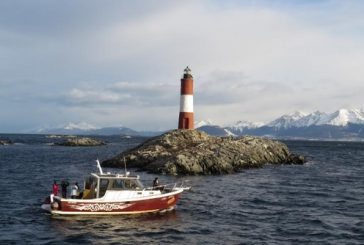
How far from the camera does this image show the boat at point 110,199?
28.2 meters

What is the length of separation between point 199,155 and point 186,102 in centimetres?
1395

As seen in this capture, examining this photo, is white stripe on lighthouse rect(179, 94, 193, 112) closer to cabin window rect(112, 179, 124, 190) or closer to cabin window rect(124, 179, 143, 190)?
cabin window rect(124, 179, 143, 190)

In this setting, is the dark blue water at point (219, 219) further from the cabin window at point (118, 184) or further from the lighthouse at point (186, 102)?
the lighthouse at point (186, 102)

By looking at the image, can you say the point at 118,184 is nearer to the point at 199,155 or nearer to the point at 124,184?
the point at 124,184

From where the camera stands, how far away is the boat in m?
28.2

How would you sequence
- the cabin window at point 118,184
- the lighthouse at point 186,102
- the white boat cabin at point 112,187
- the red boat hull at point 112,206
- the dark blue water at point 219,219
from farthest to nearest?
1. the lighthouse at point 186,102
2. the cabin window at point 118,184
3. the white boat cabin at point 112,187
4. the red boat hull at point 112,206
5. the dark blue water at point 219,219

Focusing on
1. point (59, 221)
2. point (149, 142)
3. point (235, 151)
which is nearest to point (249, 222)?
point (59, 221)

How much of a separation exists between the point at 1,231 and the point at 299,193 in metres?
23.9

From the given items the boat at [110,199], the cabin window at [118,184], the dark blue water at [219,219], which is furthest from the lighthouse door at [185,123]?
the cabin window at [118,184]

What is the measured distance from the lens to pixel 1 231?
24734 mm

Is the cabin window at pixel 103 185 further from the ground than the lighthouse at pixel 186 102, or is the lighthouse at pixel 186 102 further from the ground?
the lighthouse at pixel 186 102

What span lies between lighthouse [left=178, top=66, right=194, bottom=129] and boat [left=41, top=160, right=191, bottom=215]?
121 ft

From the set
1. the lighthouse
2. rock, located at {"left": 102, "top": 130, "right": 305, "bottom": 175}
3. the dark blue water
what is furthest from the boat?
the lighthouse

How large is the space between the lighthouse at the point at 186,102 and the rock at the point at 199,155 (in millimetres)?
1722
